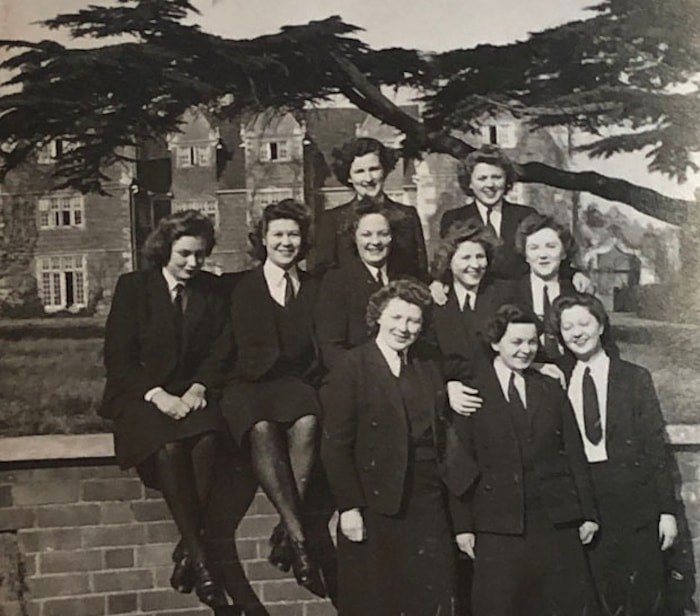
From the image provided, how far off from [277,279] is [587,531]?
1.97 feet

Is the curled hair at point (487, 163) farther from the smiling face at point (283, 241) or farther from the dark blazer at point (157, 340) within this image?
the dark blazer at point (157, 340)

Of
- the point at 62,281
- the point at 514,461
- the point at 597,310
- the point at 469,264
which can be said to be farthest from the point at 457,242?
the point at 62,281

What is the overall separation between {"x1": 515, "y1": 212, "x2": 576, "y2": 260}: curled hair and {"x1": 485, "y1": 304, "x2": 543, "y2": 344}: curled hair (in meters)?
0.09

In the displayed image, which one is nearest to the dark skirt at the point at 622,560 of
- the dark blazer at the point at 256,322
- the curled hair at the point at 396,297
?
the curled hair at the point at 396,297

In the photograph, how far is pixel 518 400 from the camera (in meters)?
1.60

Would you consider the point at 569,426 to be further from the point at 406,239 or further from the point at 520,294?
the point at 406,239

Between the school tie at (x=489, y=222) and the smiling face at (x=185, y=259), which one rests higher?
the school tie at (x=489, y=222)

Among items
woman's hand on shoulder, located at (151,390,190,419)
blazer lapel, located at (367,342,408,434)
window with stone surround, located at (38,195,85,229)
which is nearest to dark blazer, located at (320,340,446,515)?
blazer lapel, located at (367,342,408,434)

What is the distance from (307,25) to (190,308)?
47 centimetres

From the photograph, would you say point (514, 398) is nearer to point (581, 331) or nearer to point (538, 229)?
point (581, 331)

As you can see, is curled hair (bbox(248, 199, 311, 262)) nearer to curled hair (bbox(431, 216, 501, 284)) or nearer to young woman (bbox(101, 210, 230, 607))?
young woman (bbox(101, 210, 230, 607))

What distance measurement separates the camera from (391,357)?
1.59 m

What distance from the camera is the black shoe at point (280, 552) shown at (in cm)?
158

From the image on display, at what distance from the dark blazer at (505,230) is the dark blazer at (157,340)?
371mm
